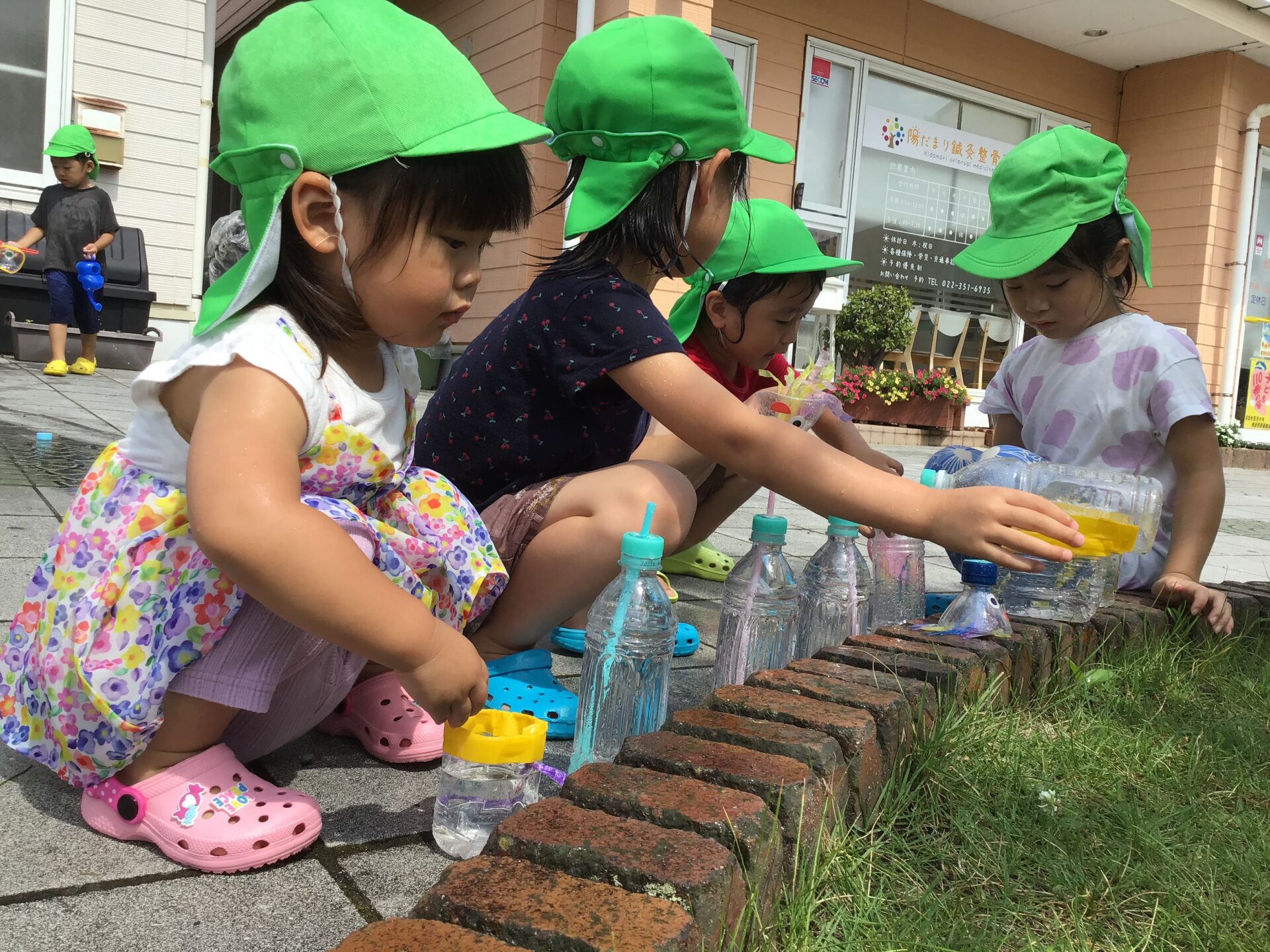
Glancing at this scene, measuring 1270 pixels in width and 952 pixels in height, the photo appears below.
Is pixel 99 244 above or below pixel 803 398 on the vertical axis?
above

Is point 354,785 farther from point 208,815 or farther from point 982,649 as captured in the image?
point 982,649

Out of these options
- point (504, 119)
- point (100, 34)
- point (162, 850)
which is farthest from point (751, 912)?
point (100, 34)

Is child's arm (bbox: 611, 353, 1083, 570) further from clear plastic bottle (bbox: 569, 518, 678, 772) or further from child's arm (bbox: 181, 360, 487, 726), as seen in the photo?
child's arm (bbox: 181, 360, 487, 726)

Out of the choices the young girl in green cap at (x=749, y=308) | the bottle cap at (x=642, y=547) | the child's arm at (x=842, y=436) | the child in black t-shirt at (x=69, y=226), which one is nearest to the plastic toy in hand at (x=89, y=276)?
the child in black t-shirt at (x=69, y=226)

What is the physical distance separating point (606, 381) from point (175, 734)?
107 cm

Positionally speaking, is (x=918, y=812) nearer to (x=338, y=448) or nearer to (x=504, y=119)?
(x=338, y=448)

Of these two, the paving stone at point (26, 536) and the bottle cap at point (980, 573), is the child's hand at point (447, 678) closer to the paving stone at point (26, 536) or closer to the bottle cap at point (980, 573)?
the bottle cap at point (980, 573)

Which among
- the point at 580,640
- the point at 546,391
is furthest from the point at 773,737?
the point at 580,640

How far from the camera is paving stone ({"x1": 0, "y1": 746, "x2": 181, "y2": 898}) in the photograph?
1314 mm

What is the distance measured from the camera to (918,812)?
59.9 inches

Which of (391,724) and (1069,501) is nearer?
(391,724)

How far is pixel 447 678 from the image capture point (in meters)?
1.39

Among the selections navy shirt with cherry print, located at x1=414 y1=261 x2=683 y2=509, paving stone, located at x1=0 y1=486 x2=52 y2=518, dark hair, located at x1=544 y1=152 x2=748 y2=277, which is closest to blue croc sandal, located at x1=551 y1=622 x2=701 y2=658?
navy shirt with cherry print, located at x1=414 y1=261 x2=683 y2=509

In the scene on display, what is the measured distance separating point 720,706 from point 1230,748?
3.22 feet
